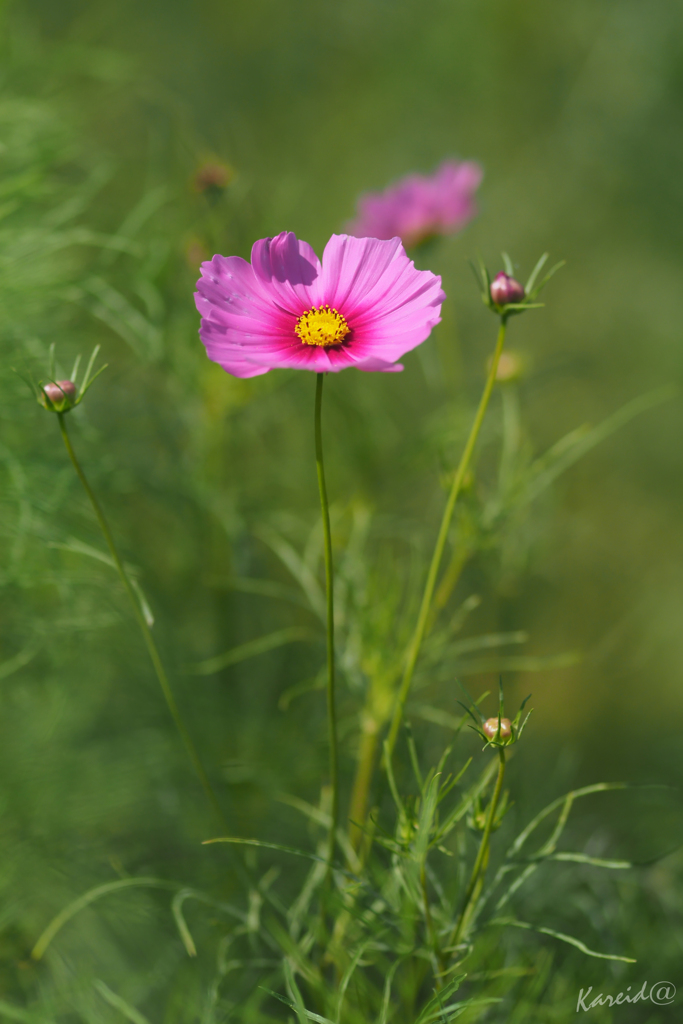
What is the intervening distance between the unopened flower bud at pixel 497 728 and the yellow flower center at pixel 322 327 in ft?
0.53

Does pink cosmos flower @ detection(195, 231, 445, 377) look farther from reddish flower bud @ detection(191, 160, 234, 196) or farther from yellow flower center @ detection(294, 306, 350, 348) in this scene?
reddish flower bud @ detection(191, 160, 234, 196)

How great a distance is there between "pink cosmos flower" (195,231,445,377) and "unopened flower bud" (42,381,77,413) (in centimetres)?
6

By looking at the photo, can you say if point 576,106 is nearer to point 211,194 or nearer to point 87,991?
point 211,194

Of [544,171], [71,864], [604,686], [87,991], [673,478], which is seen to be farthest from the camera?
[544,171]

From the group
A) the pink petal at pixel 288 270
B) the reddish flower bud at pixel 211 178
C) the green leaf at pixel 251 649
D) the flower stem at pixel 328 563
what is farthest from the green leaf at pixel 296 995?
the reddish flower bud at pixel 211 178

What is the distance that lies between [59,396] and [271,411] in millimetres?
392

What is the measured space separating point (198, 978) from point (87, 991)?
0.07m

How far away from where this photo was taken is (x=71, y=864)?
551 millimetres

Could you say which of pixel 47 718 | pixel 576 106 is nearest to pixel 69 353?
pixel 47 718

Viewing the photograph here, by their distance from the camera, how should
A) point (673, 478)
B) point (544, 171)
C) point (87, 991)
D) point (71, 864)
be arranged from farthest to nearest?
point (544, 171), point (673, 478), point (71, 864), point (87, 991)

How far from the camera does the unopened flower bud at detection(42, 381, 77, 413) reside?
0.28m

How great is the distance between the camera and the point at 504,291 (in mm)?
293

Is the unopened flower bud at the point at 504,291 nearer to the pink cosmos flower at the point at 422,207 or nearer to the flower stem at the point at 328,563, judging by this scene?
the flower stem at the point at 328,563

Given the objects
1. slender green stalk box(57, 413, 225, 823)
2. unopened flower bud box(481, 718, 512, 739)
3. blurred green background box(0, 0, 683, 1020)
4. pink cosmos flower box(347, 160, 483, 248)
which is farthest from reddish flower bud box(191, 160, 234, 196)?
unopened flower bud box(481, 718, 512, 739)
